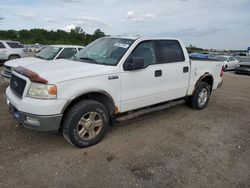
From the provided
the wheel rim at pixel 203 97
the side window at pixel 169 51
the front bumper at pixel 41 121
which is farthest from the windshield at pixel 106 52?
the wheel rim at pixel 203 97

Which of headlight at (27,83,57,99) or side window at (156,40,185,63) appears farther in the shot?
side window at (156,40,185,63)

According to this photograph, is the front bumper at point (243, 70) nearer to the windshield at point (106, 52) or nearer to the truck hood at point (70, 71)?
the windshield at point (106, 52)

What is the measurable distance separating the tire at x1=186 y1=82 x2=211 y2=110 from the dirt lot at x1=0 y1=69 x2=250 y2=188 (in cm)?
83

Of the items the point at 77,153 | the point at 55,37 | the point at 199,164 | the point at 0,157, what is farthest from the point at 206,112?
the point at 55,37

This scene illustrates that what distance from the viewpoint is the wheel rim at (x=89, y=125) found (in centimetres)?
375

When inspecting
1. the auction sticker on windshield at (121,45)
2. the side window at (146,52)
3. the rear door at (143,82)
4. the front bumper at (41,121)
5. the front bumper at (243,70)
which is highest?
the auction sticker on windshield at (121,45)

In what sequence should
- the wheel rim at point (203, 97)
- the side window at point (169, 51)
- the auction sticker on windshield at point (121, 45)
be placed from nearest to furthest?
the auction sticker on windshield at point (121, 45)
the side window at point (169, 51)
the wheel rim at point (203, 97)

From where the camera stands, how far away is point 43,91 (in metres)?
3.31

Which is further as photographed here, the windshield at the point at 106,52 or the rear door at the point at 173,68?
the rear door at the point at 173,68

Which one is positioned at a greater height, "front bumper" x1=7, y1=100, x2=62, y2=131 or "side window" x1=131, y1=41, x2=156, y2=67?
"side window" x1=131, y1=41, x2=156, y2=67

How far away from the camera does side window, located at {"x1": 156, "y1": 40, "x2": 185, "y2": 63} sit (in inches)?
189

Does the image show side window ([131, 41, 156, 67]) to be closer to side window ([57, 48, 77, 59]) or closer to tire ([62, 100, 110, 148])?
tire ([62, 100, 110, 148])

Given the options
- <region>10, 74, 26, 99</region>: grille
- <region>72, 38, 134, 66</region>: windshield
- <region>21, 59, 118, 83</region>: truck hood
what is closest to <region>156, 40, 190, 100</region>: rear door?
<region>72, 38, 134, 66</region>: windshield

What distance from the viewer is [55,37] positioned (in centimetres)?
9012
